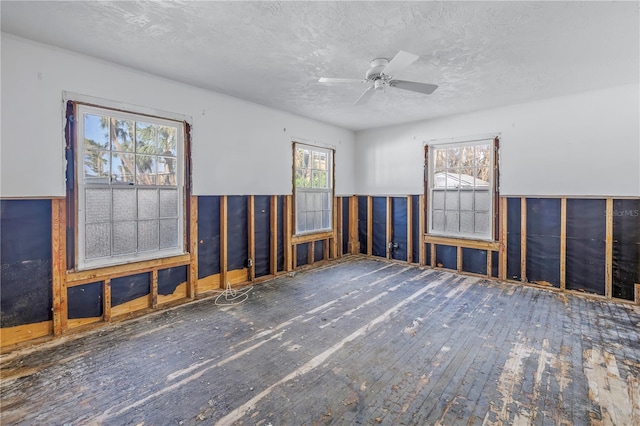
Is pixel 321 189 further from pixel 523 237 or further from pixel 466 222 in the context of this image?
pixel 523 237

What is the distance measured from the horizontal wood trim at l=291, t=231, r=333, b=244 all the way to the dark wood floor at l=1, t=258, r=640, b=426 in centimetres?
176

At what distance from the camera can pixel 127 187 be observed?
3.48m

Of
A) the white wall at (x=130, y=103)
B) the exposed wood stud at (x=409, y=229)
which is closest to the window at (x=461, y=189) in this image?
the exposed wood stud at (x=409, y=229)

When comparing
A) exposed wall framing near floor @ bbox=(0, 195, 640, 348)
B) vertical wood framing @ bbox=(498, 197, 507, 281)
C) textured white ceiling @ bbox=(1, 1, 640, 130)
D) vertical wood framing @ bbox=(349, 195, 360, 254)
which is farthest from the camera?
vertical wood framing @ bbox=(349, 195, 360, 254)

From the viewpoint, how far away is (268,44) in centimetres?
288

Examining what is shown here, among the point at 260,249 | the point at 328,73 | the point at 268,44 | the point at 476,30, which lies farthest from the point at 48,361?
the point at 476,30

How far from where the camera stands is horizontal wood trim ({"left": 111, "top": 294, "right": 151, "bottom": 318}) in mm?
3402

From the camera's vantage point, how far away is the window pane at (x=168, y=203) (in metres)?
3.82

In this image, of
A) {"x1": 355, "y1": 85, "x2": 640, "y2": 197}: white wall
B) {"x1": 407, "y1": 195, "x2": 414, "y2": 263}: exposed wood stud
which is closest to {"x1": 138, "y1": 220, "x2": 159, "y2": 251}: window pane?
{"x1": 407, "y1": 195, "x2": 414, "y2": 263}: exposed wood stud

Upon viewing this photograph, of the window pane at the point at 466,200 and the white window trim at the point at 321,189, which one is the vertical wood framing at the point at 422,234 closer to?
the window pane at the point at 466,200

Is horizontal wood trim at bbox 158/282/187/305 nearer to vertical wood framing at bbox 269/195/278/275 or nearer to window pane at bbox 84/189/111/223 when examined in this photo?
window pane at bbox 84/189/111/223

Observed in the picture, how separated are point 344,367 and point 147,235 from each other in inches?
110

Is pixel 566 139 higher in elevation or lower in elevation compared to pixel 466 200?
higher

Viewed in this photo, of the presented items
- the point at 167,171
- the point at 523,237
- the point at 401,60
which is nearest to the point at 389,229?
the point at 523,237
